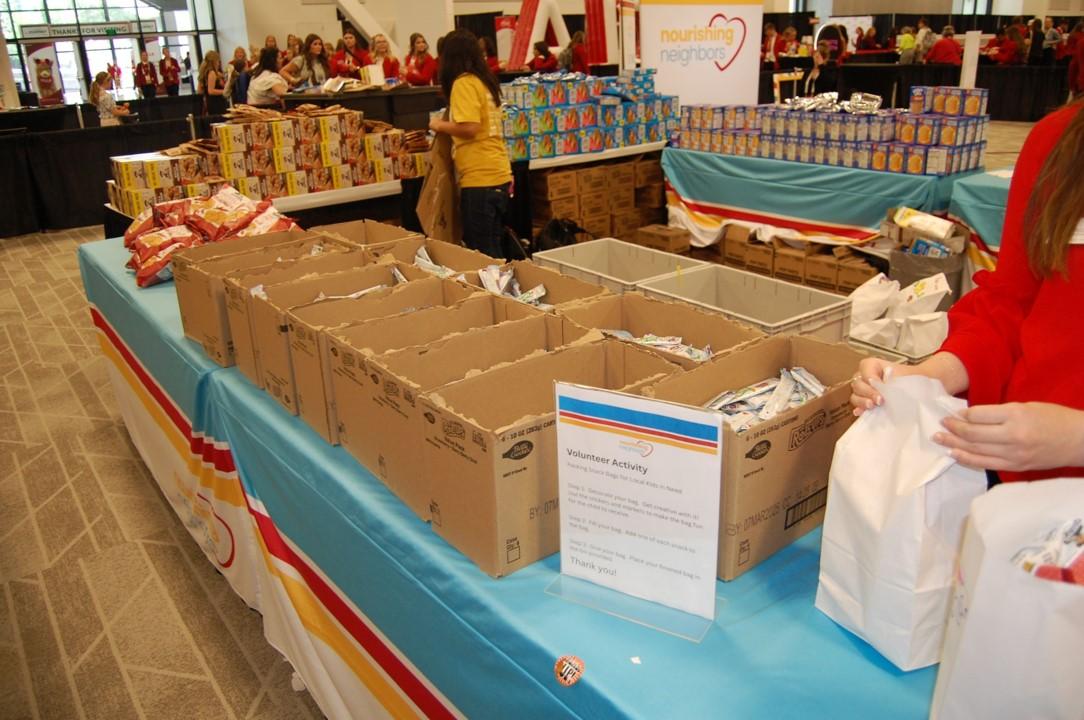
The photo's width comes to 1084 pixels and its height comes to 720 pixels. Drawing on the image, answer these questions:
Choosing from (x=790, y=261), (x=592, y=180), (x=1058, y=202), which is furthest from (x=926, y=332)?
Answer: (x=592, y=180)

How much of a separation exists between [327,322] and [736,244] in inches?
159

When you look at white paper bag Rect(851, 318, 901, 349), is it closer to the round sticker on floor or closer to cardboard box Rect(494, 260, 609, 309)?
cardboard box Rect(494, 260, 609, 309)

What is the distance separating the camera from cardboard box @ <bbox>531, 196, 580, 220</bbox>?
19.2 ft

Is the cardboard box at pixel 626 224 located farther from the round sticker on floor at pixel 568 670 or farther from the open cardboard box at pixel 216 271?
the round sticker on floor at pixel 568 670

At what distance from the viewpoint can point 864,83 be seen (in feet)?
45.4

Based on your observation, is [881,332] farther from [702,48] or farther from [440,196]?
[702,48]

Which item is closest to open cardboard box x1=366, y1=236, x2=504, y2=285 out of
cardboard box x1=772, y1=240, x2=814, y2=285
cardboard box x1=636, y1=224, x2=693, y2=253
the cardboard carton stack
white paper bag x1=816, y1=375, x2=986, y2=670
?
white paper bag x1=816, y1=375, x2=986, y2=670

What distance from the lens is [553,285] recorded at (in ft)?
7.30

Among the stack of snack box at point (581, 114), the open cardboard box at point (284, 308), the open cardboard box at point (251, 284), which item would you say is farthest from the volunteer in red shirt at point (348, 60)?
the open cardboard box at point (284, 308)

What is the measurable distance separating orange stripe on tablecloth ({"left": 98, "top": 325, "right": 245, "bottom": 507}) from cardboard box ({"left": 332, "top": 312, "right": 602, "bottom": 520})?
80 cm

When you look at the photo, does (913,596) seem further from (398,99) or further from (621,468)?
(398,99)

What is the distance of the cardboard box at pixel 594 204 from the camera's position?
602 centimetres

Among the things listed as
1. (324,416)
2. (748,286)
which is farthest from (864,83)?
(324,416)

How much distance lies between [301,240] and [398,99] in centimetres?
390
